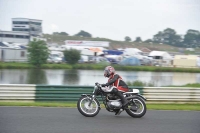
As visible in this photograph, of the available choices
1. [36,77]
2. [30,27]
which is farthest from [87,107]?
[30,27]

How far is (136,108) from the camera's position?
1005 cm

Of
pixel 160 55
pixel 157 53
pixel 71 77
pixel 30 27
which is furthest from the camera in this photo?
Result: pixel 30 27

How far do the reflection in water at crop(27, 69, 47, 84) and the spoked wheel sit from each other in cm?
951

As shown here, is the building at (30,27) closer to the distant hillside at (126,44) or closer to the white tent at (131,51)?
the distant hillside at (126,44)

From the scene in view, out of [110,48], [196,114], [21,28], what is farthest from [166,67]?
[196,114]

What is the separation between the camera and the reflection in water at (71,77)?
19728 millimetres

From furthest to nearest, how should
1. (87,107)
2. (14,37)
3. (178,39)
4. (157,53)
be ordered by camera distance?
(178,39), (14,37), (157,53), (87,107)

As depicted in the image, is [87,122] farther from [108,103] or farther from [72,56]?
[72,56]

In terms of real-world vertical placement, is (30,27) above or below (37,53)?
above

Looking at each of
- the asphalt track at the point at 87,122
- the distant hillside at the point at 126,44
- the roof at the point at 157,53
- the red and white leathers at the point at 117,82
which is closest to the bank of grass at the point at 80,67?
the roof at the point at 157,53

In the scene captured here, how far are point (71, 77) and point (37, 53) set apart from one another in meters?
5.27

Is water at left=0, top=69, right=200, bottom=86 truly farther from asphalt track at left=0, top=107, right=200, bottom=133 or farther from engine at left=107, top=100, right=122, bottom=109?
engine at left=107, top=100, right=122, bottom=109

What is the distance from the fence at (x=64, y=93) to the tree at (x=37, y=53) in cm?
1002

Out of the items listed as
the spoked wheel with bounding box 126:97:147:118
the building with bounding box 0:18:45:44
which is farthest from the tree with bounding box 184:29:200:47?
the spoked wheel with bounding box 126:97:147:118
